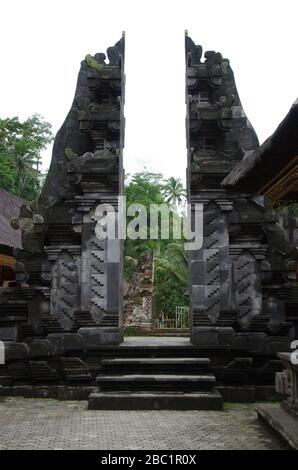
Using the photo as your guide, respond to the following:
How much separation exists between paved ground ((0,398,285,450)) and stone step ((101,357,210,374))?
0.77 meters

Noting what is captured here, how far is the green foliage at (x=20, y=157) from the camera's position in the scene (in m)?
29.7

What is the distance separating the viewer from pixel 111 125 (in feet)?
31.6

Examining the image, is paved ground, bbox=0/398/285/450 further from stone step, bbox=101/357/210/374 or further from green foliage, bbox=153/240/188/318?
green foliage, bbox=153/240/188/318

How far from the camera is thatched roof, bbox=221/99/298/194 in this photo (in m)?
4.35

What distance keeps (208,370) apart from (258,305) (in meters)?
1.54

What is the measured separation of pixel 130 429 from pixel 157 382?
164 centimetres

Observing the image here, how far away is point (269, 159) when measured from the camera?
4.94 m

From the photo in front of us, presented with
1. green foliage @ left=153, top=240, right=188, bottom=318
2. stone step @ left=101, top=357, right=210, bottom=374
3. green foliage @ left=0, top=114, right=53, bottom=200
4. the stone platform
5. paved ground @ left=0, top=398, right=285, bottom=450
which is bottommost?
paved ground @ left=0, top=398, right=285, bottom=450

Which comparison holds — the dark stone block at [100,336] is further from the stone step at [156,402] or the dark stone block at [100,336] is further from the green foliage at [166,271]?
the green foliage at [166,271]

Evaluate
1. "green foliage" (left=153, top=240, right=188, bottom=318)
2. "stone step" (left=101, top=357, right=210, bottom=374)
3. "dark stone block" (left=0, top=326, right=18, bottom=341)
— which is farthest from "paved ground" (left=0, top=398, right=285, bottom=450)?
"green foliage" (left=153, top=240, right=188, bottom=318)

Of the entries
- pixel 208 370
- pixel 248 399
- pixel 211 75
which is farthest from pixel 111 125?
pixel 248 399

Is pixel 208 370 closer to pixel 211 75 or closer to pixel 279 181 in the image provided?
pixel 279 181

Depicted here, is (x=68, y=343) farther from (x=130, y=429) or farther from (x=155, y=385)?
(x=130, y=429)

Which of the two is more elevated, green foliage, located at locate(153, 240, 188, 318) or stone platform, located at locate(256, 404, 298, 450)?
green foliage, located at locate(153, 240, 188, 318)
